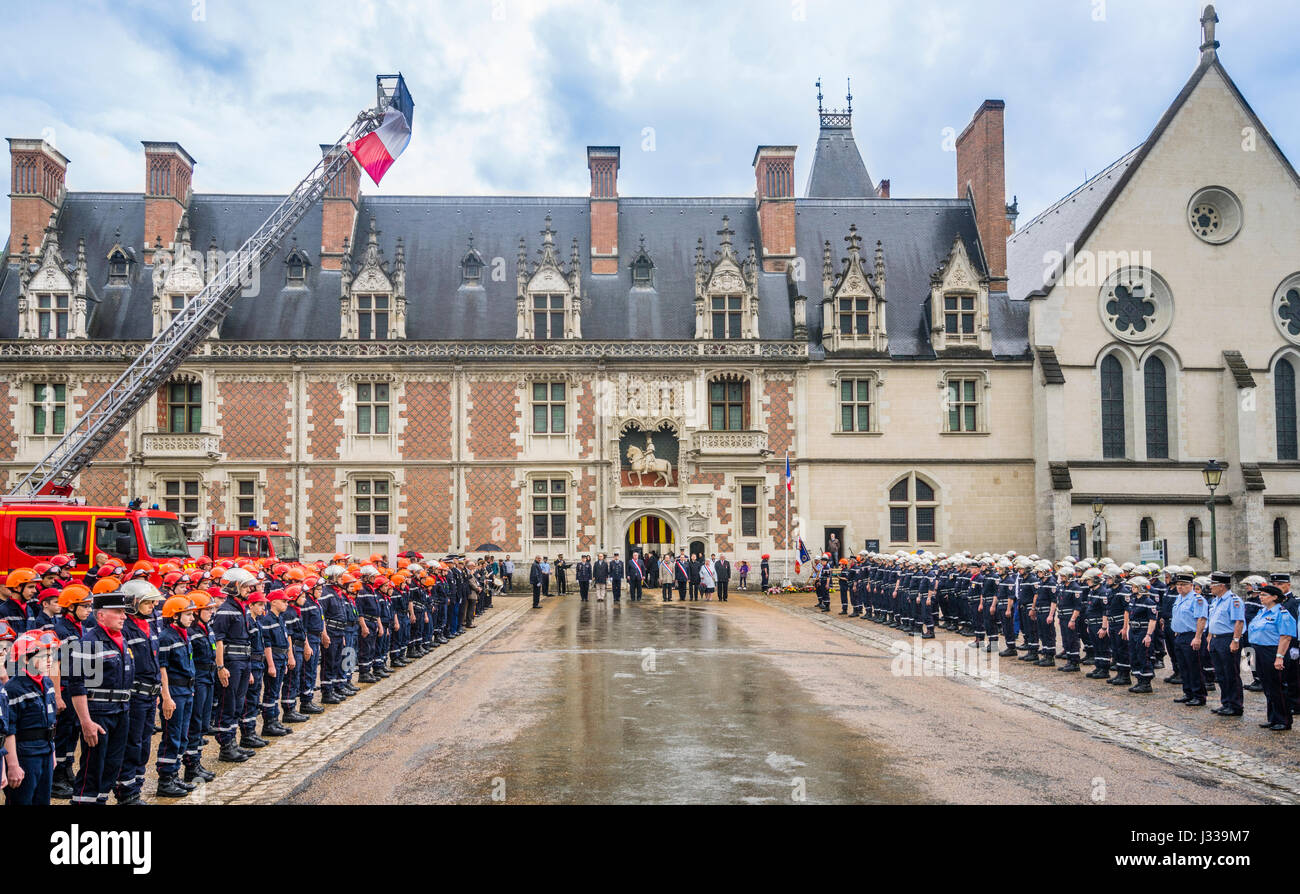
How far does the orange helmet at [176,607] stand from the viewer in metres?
9.30

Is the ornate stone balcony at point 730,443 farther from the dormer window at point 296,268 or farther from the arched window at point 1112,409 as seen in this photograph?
the dormer window at point 296,268

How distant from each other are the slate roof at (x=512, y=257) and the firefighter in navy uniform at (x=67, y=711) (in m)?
29.1

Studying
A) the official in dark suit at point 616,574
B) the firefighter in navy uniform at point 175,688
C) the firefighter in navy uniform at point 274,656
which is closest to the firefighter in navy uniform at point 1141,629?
the firefighter in navy uniform at point 274,656

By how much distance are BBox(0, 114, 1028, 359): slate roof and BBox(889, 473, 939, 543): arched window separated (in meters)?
4.95

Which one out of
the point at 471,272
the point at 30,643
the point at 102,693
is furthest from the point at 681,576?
the point at 30,643

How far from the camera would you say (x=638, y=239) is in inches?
1618

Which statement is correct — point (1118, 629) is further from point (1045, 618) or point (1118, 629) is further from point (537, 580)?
point (537, 580)

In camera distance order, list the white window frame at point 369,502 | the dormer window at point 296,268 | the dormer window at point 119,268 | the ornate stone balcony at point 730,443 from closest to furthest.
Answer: the white window frame at point 369,502 < the ornate stone balcony at point 730,443 < the dormer window at point 119,268 < the dormer window at point 296,268

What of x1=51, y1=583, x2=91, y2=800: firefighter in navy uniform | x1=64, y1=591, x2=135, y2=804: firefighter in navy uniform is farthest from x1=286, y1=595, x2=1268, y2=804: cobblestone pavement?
x1=51, y1=583, x2=91, y2=800: firefighter in navy uniform

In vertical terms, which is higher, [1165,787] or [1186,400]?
[1186,400]

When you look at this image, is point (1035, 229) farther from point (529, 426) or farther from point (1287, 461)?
point (529, 426)

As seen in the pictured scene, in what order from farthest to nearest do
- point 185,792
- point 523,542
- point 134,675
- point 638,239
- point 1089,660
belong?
point 638,239 < point 523,542 < point 1089,660 < point 185,792 < point 134,675

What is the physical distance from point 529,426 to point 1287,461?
28.0 m

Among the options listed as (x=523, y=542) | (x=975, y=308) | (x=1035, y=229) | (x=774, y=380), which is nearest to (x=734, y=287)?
(x=774, y=380)
